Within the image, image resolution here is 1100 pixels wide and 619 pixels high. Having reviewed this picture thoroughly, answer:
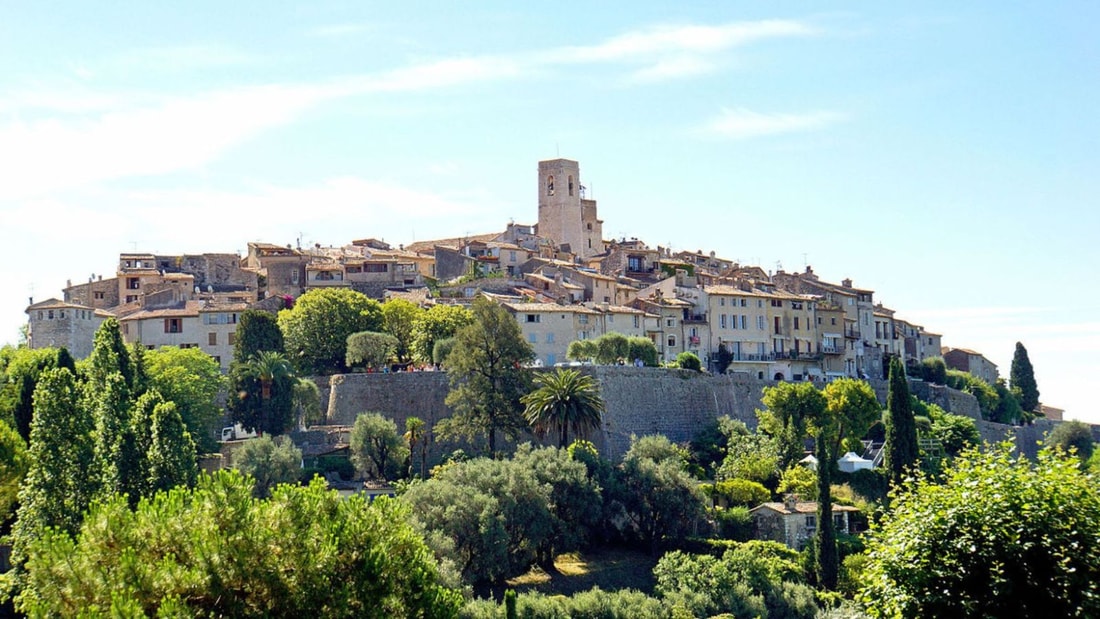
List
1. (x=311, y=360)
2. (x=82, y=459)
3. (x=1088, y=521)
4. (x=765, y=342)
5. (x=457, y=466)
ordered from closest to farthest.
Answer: (x=1088, y=521)
(x=82, y=459)
(x=457, y=466)
(x=311, y=360)
(x=765, y=342)

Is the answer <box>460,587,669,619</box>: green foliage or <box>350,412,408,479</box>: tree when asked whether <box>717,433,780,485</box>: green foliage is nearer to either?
<box>350,412,408,479</box>: tree

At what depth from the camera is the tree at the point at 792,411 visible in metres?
69.4

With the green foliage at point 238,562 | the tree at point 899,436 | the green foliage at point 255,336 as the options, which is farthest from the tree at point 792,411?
the green foliage at point 238,562

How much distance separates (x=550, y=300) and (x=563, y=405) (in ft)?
67.6

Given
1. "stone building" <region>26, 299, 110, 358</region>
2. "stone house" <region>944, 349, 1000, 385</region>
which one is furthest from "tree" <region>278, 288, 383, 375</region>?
"stone house" <region>944, 349, 1000, 385</region>

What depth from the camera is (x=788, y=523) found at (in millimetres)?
60969

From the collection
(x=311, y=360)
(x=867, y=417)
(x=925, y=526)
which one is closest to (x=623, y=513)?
(x=867, y=417)

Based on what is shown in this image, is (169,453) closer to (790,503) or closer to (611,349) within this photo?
(790,503)

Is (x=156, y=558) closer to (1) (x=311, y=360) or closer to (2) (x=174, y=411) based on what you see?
(2) (x=174, y=411)

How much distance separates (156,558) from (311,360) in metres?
45.0

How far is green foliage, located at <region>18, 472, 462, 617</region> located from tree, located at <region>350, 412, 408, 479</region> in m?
28.3

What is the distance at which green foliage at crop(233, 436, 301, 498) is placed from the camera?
59.6 meters

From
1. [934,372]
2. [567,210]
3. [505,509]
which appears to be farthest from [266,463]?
[567,210]

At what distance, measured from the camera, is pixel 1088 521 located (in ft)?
86.5
